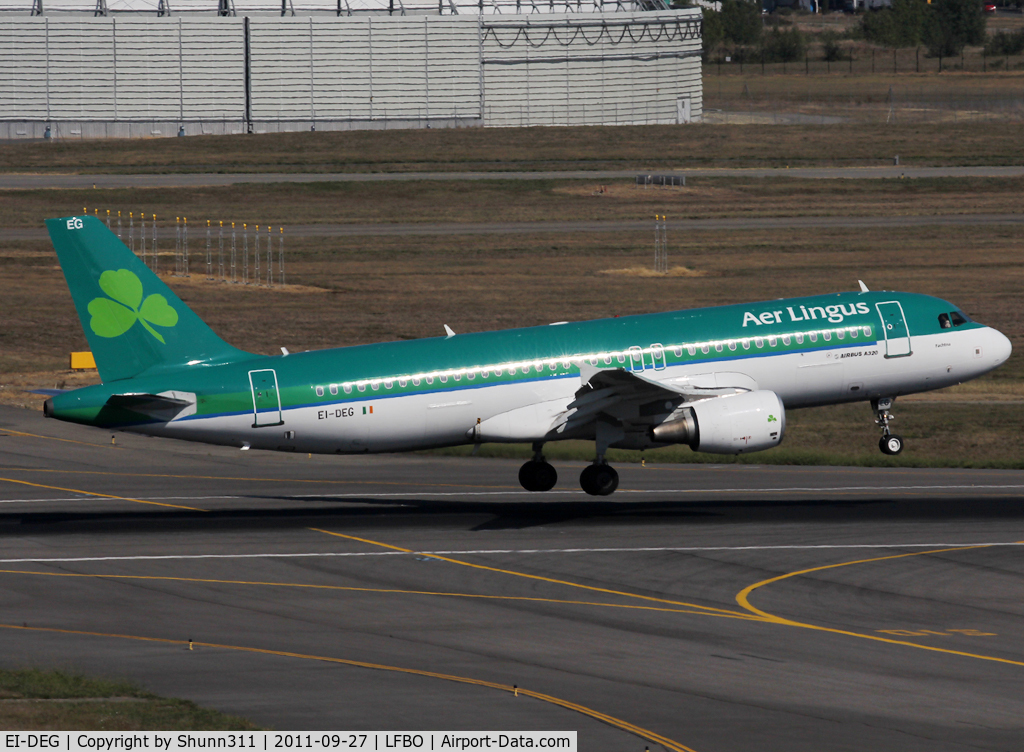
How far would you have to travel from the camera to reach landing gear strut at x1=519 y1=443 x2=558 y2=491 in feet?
144

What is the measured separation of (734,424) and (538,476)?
284 inches

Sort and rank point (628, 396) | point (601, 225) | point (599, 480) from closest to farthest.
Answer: point (628, 396)
point (599, 480)
point (601, 225)

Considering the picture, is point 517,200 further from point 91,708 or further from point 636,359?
point 91,708

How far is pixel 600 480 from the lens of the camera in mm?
42000

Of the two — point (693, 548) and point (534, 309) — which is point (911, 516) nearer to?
point (693, 548)

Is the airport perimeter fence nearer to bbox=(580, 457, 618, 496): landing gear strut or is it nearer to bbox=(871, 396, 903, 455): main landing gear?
bbox=(580, 457, 618, 496): landing gear strut

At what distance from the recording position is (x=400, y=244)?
4035 inches

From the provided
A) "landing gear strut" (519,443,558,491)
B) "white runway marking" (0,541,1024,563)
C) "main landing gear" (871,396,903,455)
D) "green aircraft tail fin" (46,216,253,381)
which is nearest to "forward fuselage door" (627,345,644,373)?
"landing gear strut" (519,443,558,491)

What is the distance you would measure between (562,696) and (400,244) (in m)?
79.9

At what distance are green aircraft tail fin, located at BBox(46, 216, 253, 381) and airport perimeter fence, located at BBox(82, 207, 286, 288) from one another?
48517mm

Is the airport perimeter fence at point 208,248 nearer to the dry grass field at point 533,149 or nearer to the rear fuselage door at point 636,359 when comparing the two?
the dry grass field at point 533,149

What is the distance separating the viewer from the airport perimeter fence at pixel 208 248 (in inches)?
3632

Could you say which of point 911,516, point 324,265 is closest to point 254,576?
point 911,516

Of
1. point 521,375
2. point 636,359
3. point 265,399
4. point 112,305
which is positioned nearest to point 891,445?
point 636,359
